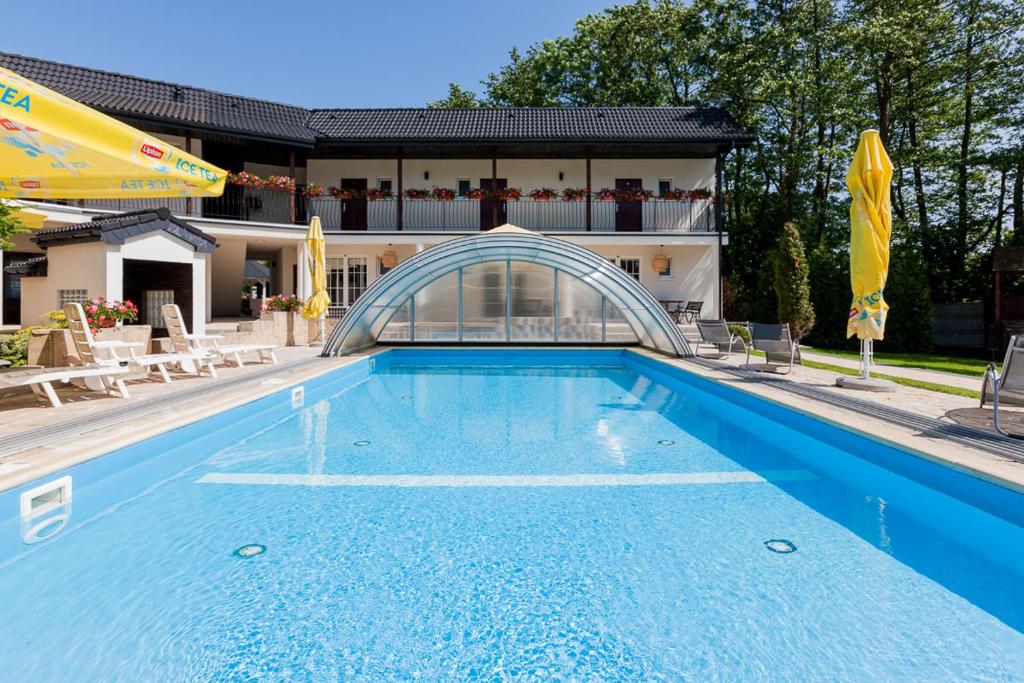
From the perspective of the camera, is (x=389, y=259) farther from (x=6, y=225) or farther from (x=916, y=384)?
(x=916, y=384)

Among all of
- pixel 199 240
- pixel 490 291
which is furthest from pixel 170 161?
pixel 490 291

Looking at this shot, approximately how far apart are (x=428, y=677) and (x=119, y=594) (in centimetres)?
186

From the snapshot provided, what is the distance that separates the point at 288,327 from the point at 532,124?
10792 millimetres

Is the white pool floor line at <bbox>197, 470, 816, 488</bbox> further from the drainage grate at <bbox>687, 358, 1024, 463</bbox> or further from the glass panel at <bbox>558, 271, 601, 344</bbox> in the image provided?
the glass panel at <bbox>558, 271, 601, 344</bbox>

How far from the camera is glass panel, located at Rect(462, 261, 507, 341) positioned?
14.1 m

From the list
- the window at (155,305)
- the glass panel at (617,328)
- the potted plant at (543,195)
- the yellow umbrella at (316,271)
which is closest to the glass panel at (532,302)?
the glass panel at (617,328)

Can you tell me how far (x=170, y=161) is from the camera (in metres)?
4.82

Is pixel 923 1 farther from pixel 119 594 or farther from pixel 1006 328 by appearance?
pixel 119 594

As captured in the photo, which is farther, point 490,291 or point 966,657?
point 490,291

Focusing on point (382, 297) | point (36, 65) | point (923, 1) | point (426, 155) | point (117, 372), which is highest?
point (923, 1)

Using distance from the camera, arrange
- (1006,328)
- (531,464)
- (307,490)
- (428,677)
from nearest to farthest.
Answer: (428,677)
(307,490)
(531,464)
(1006,328)

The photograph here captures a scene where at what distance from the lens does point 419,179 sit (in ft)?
61.5

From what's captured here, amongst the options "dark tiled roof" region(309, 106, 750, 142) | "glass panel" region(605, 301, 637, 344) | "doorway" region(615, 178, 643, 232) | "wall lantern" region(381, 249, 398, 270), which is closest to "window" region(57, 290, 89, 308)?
"wall lantern" region(381, 249, 398, 270)

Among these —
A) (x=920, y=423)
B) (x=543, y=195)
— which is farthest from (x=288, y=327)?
(x=920, y=423)
